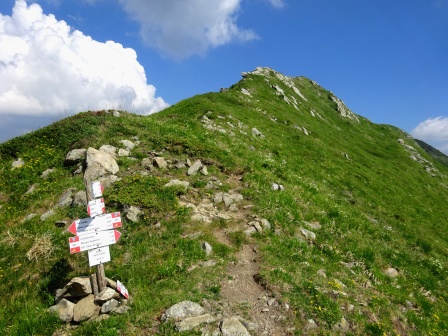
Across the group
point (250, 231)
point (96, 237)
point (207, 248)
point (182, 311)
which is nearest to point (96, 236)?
point (96, 237)

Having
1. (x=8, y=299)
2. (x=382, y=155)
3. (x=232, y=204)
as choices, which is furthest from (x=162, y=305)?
(x=382, y=155)

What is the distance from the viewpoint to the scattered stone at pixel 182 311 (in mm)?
8750

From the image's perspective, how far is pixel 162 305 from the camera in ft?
30.2

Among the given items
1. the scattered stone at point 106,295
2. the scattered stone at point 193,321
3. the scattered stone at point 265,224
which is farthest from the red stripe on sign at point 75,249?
the scattered stone at point 265,224

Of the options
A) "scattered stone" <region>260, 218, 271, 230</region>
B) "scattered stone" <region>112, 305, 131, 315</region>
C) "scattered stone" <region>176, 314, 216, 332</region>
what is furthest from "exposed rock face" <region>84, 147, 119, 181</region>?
"scattered stone" <region>176, 314, 216, 332</region>

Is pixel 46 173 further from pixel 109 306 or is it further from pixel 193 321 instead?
pixel 193 321

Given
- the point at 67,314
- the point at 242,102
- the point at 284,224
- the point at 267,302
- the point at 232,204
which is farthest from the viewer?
the point at 242,102

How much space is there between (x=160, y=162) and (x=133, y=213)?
193 inches

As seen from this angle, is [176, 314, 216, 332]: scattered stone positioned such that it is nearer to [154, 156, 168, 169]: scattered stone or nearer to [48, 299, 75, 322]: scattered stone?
[48, 299, 75, 322]: scattered stone

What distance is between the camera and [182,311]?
29.3ft

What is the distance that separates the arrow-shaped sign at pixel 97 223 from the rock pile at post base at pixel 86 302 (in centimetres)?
155

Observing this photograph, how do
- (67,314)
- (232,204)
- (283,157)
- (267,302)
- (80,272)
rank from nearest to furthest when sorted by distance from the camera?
(67,314), (267,302), (80,272), (232,204), (283,157)

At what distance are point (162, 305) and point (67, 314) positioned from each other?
2.70m

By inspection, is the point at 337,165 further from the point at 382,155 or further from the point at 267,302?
the point at 382,155
